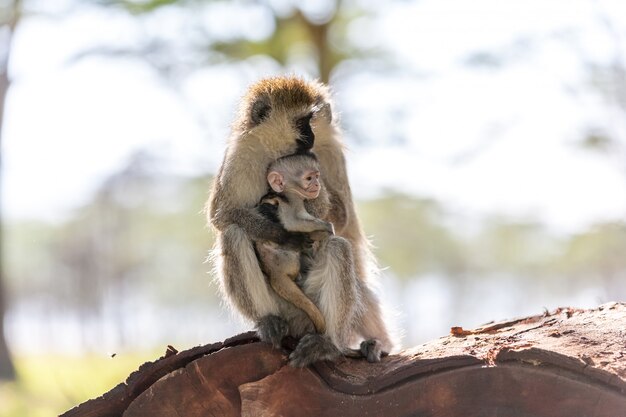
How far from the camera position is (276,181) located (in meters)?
4.64

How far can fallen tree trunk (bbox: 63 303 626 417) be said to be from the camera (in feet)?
12.2

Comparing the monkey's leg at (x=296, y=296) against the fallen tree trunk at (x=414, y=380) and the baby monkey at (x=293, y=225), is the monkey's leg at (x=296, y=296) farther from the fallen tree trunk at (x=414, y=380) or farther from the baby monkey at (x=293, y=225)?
the fallen tree trunk at (x=414, y=380)

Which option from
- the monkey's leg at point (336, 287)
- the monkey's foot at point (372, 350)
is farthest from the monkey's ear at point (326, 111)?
the monkey's foot at point (372, 350)

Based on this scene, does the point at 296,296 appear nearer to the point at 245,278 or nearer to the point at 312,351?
the point at 245,278

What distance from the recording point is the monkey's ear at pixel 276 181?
4.62m

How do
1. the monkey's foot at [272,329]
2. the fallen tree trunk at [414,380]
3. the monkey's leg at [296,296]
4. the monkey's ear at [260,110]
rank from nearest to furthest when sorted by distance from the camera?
the fallen tree trunk at [414,380]
the monkey's foot at [272,329]
the monkey's leg at [296,296]
the monkey's ear at [260,110]

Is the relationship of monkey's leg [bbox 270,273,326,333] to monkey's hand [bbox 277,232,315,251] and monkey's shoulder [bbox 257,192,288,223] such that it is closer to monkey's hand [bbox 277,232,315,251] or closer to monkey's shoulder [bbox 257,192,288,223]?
monkey's hand [bbox 277,232,315,251]

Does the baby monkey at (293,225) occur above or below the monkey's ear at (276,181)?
below

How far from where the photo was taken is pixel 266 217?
183 inches

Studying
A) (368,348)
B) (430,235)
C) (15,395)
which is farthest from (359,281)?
(430,235)

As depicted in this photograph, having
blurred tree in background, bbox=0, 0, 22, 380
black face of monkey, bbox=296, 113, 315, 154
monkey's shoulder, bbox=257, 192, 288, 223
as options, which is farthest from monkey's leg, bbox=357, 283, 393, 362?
blurred tree in background, bbox=0, 0, 22, 380

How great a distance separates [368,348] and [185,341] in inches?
622

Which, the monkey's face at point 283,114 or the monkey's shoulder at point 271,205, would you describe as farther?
the monkey's face at point 283,114

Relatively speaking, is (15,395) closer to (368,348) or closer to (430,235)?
(368,348)
